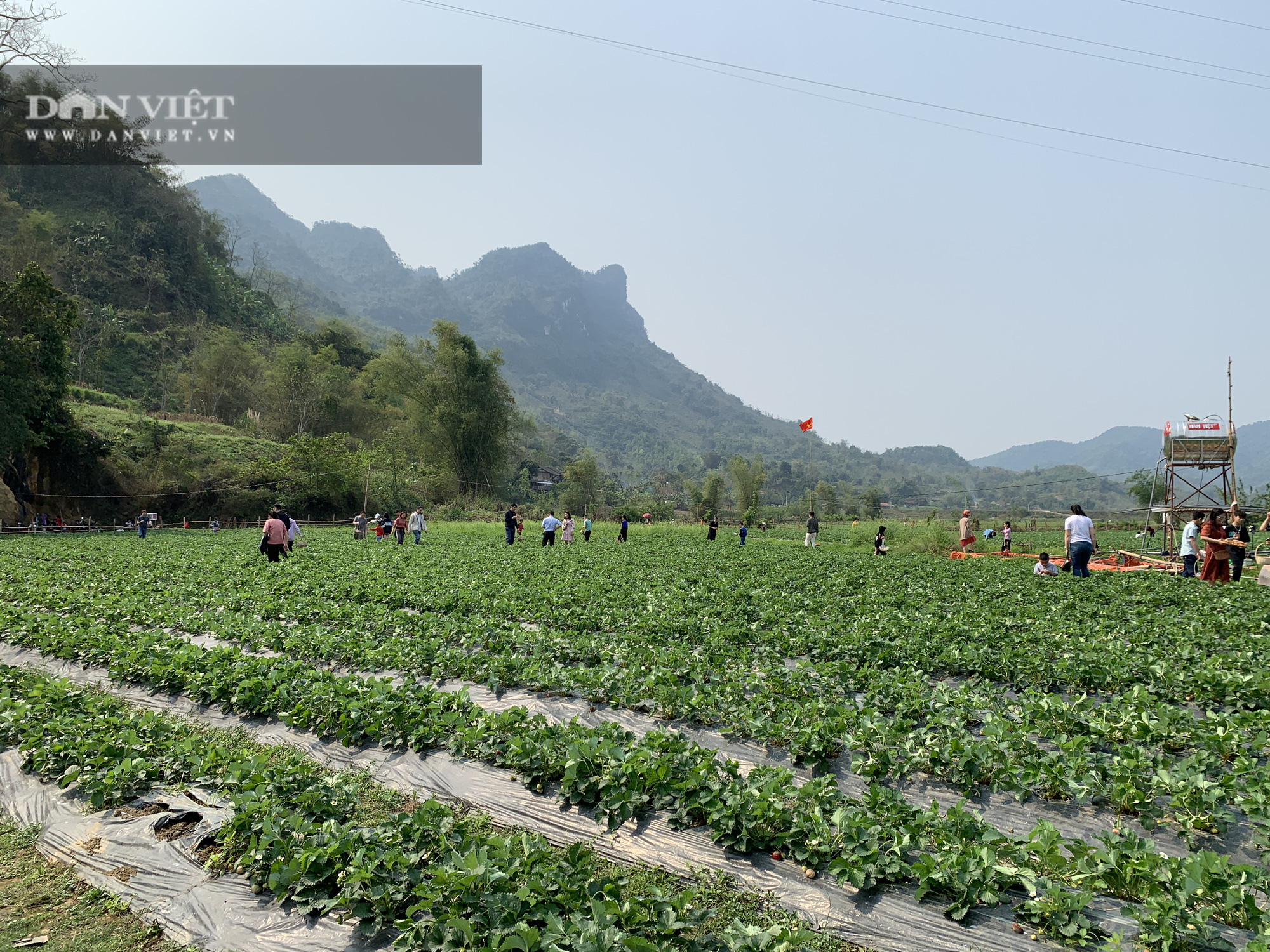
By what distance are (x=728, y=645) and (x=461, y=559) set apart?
43.2 feet

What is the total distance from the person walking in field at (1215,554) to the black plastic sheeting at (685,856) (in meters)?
14.2

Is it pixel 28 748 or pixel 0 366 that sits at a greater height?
pixel 0 366

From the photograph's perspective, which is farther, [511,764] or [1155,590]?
[1155,590]

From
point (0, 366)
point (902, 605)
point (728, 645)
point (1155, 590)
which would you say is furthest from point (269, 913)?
point (0, 366)

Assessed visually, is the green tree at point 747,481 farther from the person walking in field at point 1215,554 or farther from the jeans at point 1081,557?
the person walking in field at point 1215,554

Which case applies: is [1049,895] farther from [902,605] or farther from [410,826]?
[902,605]

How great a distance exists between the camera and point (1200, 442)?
2444 cm

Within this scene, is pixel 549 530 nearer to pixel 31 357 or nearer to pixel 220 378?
pixel 31 357

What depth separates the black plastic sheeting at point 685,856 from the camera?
349 centimetres

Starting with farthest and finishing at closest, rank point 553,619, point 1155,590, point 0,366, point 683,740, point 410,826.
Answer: point 0,366 → point 1155,590 → point 553,619 → point 683,740 → point 410,826

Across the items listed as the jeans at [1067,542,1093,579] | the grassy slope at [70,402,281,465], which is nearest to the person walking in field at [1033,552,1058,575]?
the jeans at [1067,542,1093,579]

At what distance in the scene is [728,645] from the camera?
9.36 m

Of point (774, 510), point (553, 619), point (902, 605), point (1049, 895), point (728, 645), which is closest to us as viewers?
point (1049, 895)

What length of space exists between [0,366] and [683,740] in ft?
120
